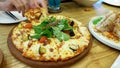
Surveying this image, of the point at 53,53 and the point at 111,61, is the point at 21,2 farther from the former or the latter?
the point at 111,61

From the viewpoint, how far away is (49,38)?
921mm

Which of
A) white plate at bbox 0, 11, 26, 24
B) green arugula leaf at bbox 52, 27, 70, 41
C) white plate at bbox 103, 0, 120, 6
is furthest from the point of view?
white plate at bbox 103, 0, 120, 6

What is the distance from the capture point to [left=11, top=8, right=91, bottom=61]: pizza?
0.82 metres

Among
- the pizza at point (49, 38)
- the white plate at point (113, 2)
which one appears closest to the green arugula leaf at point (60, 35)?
the pizza at point (49, 38)

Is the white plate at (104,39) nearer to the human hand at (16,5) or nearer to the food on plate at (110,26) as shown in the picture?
the food on plate at (110,26)

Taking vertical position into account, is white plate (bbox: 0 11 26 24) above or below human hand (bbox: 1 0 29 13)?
below

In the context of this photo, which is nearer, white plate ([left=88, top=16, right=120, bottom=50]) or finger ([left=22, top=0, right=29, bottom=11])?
white plate ([left=88, top=16, right=120, bottom=50])

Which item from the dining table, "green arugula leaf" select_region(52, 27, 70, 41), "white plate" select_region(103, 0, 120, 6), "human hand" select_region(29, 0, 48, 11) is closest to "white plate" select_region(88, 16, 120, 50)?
the dining table

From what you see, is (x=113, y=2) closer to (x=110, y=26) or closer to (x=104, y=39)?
(x=110, y=26)

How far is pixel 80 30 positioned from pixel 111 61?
234 mm

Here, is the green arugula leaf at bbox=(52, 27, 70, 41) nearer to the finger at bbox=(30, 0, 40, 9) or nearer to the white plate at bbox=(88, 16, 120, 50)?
the white plate at bbox=(88, 16, 120, 50)

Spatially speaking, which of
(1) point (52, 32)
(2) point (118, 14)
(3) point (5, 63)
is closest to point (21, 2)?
(1) point (52, 32)

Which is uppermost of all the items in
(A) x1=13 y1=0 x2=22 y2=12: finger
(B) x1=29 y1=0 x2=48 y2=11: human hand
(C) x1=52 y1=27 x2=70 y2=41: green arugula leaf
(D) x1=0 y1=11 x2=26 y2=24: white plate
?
(A) x1=13 y1=0 x2=22 y2=12: finger

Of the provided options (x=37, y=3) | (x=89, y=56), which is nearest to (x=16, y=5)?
(x=37, y=3)
